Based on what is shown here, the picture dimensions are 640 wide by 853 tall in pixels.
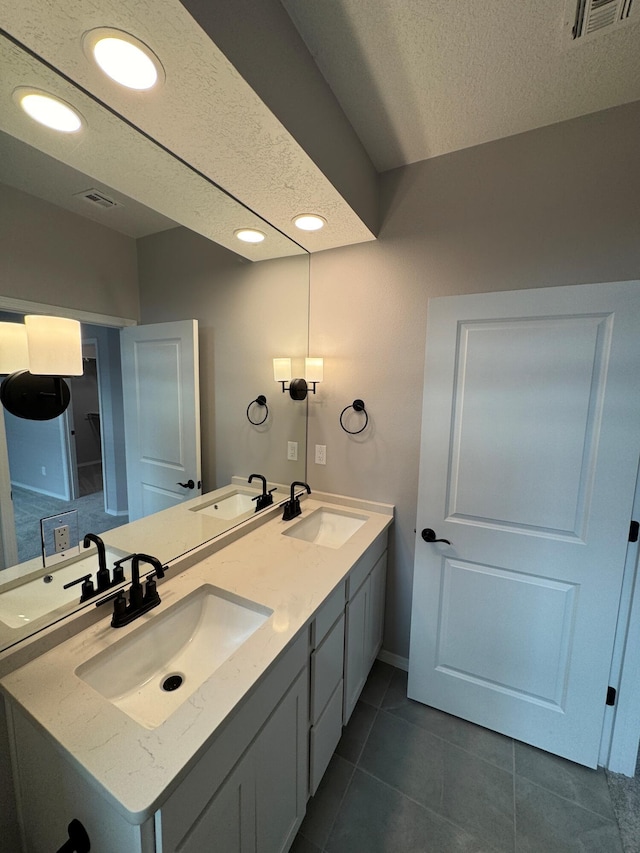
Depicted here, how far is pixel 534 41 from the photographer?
1.14 meters

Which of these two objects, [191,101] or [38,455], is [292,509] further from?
Result: [191,101]

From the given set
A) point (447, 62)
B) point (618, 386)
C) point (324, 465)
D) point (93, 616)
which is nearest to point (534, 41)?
point (447, 62)

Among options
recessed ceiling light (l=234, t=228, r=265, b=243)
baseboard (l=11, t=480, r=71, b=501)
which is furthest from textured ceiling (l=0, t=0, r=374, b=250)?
baseboard (l=11, t=480, r=71, b=501)

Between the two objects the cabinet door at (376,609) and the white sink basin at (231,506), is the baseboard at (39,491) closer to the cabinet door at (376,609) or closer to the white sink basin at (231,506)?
the white sink basin at (231,506)

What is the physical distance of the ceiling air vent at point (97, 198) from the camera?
1.08 meters

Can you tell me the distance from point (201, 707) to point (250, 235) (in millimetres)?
1853

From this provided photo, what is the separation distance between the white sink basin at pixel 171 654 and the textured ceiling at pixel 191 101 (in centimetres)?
155

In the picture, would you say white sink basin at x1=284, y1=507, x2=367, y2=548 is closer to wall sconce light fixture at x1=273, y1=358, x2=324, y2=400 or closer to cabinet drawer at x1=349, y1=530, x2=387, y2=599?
Answer: cabinet drawer at x1=349, y1=530, x2=387, y2=599

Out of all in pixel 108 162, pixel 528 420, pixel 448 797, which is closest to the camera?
pixel 108 162

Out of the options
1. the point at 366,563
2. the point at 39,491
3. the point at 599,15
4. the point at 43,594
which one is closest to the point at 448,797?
the point at 366,563

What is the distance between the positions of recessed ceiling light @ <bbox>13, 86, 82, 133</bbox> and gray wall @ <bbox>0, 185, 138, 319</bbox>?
8.8 inches

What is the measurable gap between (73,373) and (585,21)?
1.92 meters

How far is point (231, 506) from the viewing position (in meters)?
1.76

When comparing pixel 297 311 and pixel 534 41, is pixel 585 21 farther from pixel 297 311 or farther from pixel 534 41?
pixel 297 311
